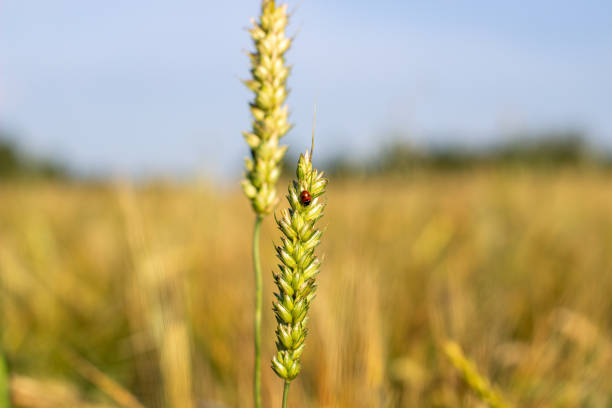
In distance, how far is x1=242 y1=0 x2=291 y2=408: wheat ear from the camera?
19.2 inches

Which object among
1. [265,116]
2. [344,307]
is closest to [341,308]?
[344,307]

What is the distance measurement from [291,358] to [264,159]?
0.21 metres

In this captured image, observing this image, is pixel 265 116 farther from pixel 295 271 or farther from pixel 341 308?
pixel 341 308

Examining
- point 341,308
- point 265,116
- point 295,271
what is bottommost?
point 341,308

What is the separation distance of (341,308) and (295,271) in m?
0.80

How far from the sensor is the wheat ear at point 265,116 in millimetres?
488

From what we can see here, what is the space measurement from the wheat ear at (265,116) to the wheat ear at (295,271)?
0.26ft

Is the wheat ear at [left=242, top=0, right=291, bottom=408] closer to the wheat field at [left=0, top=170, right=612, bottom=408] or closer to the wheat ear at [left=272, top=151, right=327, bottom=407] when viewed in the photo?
the wheat ear at [left=272, top=151, right=327, bottom=407]

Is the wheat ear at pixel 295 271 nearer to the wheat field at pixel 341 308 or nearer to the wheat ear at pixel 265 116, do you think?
the wheat ear at pixel 265 116

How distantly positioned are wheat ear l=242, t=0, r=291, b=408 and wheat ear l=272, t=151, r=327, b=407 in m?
0.08

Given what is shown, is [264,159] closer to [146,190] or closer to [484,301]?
[484,301]

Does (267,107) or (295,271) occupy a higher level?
(267,107)

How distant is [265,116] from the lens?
1.66 feet

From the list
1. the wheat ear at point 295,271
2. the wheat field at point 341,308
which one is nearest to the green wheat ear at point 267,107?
the wheat ear at point 295,271
